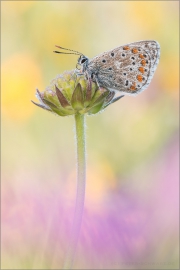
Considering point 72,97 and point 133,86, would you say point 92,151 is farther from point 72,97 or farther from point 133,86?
point 72,97

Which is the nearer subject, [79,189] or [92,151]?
[79,189]

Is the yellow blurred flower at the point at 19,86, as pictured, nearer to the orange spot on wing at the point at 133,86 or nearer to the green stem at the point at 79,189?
the orange spot on wing at the point at 133,86

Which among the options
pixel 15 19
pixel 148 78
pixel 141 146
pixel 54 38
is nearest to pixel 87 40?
pixel 54 38

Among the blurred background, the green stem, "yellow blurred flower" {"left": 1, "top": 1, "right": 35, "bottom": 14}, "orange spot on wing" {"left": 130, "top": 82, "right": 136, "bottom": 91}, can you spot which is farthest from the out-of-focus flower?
"yellow blurred flower" {"left": 1, "top": 1, "right": 35, "bottom": 14}

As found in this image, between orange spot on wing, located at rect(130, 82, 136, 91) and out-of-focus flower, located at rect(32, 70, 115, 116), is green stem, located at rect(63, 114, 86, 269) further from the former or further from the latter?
orange spot on wing, located at rect(130, 82, 136, 91)

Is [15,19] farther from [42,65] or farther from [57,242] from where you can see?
[57,242]

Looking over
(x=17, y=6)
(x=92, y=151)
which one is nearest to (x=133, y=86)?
(x=92, y=151)

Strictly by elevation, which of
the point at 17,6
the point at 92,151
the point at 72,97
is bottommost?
the point at 92,151
